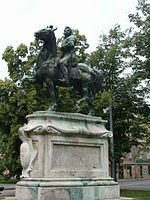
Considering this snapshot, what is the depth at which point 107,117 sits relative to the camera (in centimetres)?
2409

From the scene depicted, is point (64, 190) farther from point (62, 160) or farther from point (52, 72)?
point (52, 72)

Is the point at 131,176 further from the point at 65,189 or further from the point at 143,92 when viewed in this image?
the point at 65,189

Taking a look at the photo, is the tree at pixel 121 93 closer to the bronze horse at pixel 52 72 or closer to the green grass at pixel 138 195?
the green grass at pixel 138 195

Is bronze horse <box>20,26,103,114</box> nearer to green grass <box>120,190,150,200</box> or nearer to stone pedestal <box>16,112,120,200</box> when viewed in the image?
stone pedestal <box>16,112,120,200</box>

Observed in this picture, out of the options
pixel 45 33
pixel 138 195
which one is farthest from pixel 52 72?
pixel 138 195

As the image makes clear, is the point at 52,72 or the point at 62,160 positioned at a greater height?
the point at 52,72

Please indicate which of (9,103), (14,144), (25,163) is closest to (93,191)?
(25,163)

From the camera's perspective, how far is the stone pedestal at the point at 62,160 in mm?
9541

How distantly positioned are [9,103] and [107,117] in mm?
7081

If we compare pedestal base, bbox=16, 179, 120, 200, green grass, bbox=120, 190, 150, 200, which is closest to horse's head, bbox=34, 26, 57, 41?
pedestal base, bbox=16, 179, 120, 200

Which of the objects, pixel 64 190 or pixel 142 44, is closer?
pixel 64 190

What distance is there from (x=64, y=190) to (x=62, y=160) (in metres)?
0.97

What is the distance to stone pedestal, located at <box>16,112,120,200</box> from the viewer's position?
376 inches

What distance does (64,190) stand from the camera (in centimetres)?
953
